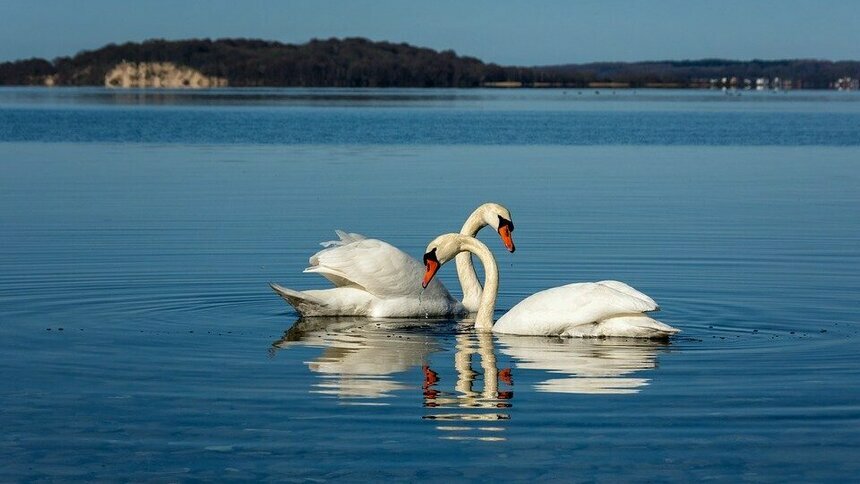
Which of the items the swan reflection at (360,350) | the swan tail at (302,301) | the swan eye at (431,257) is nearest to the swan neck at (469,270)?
the swan reflection at (360,350)

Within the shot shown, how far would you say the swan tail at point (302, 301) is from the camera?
13693mm

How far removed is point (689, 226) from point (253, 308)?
9105 millimetres

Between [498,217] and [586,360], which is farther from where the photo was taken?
[498,217]

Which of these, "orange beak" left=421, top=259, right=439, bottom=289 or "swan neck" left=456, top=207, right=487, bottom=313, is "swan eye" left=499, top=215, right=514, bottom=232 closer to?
"swan neck" left=456, top=207, right=487, bottom=313

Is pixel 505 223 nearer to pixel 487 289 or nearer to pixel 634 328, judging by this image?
pixel 487 289

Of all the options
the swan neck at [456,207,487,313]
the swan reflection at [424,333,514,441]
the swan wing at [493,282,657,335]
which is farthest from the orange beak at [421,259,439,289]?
the swan reflection at [424,333,514,441]

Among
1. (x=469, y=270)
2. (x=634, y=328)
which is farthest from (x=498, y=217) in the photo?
(x=634, y=328)

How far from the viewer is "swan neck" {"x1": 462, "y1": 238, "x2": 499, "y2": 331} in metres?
13.4

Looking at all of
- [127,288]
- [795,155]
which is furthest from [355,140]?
[127,288]

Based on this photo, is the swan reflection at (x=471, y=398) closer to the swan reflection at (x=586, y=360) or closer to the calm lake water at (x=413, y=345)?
the calm lake water at (x=413, y=345)

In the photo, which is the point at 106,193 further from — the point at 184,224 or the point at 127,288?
the point at 127,288

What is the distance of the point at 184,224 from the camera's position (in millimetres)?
21641

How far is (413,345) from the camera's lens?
1259 centimetres

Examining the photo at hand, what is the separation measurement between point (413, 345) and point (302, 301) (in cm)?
178
